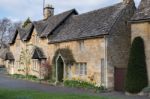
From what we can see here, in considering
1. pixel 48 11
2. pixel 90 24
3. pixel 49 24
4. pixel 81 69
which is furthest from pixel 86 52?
pixel 48 11

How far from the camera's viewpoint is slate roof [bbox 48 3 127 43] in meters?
37.5

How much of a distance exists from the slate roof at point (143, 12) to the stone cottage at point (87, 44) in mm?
2987

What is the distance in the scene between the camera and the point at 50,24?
52531mm

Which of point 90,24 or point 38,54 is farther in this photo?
point 38,54

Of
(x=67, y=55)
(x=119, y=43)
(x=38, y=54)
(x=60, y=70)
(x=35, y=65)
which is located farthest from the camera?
(x=35, y=65)

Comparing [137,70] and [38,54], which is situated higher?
[38,54]

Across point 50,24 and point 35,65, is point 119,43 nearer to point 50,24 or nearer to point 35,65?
point 50,24

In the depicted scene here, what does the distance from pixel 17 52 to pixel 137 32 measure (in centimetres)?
3391

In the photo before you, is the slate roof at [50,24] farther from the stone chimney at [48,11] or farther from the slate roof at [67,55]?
the slate roof at [67,55]

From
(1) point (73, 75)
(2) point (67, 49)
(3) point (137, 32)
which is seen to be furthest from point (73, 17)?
(3) point (137, 32)

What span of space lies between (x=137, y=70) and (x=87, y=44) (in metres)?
8.80

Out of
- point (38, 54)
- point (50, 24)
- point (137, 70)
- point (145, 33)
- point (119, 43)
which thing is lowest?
point (137, 70)

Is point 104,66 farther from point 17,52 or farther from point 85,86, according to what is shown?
point 17,52

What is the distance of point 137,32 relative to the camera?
33500mm
